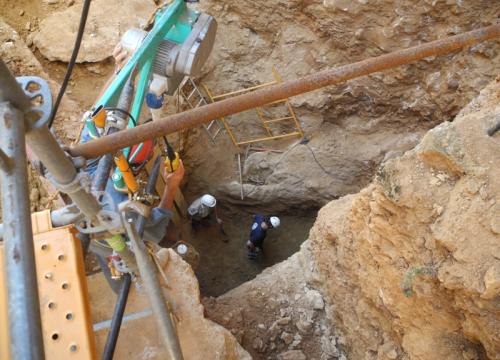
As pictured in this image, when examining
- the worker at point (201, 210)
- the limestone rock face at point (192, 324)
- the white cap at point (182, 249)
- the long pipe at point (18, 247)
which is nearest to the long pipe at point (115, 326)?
the limestone rock face at point (192, 324)

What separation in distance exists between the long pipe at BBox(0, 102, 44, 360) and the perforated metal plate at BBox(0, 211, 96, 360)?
1.54 ft

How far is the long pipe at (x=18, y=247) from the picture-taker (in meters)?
1.08

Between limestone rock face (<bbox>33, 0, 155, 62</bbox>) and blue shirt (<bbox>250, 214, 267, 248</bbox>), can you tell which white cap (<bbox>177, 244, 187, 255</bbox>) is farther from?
limestone rock face (<bbox>33, 0, 155, 62</bbox>)

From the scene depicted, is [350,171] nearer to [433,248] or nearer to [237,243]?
[237,243]

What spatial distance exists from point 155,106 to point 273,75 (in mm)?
2629

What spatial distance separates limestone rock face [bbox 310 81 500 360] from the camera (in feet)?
6.41

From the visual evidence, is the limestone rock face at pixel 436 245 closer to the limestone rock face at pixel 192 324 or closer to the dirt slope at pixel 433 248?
the dirt slope at pixel 433 248

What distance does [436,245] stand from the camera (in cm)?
217

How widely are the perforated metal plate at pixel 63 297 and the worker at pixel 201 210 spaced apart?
362 centimetres

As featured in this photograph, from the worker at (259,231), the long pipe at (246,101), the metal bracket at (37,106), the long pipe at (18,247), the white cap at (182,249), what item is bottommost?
the worker at (259,231)

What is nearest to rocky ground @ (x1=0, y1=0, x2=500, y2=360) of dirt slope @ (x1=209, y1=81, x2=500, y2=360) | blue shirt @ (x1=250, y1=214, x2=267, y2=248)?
dirt slope @ (x1=209, y1=81, x2=500, y2=360)

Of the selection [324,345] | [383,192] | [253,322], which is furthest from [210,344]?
[383,192]

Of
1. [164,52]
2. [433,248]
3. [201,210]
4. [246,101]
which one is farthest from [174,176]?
[433,248]

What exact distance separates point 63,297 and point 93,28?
4.53 m
